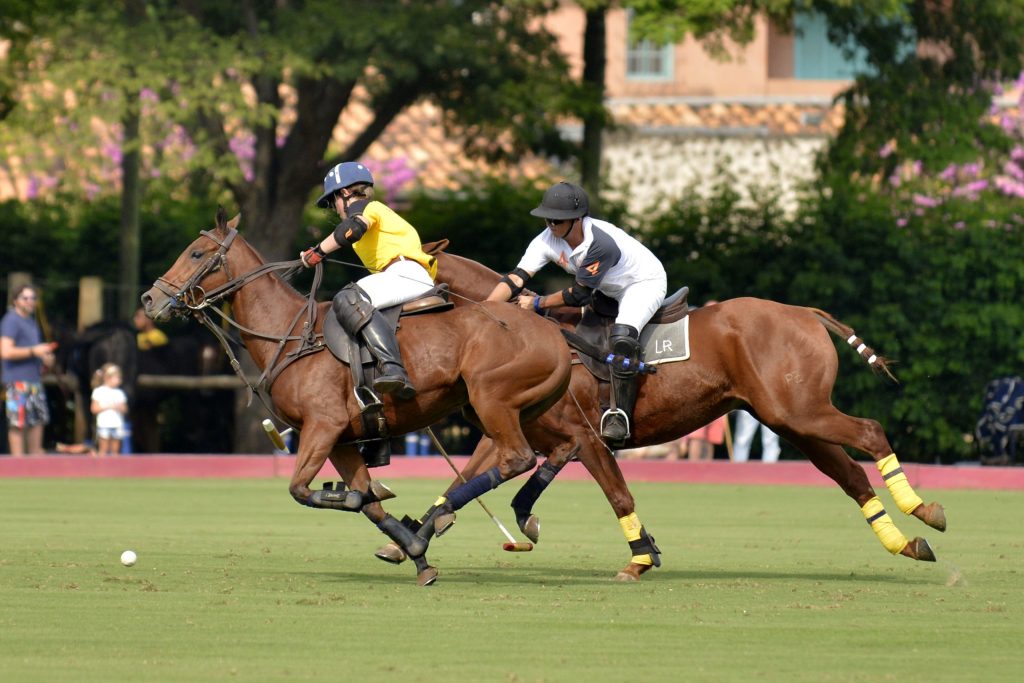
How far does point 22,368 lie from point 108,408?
3.08 ft

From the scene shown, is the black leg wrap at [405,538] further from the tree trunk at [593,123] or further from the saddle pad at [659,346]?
the tree trunk at [593,123]

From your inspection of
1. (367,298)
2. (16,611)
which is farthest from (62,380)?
(16,611)

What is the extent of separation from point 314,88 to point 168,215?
3751 mm

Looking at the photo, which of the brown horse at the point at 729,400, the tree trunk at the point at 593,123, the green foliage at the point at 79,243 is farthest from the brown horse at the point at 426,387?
the green foliage at the point at 79,243

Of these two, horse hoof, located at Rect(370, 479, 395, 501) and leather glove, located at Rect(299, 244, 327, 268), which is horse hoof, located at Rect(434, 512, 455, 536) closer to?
horse hoof, located at Rect(370, 479, 395, 501)

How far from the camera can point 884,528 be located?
10023 mm

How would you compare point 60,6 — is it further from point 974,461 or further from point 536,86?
point 974,461

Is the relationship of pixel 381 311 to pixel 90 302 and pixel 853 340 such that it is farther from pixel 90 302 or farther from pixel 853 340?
pixel 90 302

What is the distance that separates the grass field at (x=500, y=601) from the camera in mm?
6926

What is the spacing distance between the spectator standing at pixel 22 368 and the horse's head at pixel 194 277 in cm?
826

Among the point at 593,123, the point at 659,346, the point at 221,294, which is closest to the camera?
the point at 221,294

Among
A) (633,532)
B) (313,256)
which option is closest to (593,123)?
(633,532)

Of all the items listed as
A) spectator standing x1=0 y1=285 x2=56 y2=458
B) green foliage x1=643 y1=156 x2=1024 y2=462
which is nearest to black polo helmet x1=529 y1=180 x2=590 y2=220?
spectator standing x1=0 y1=285 x2=56 y2=458

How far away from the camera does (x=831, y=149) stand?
2219 cm
